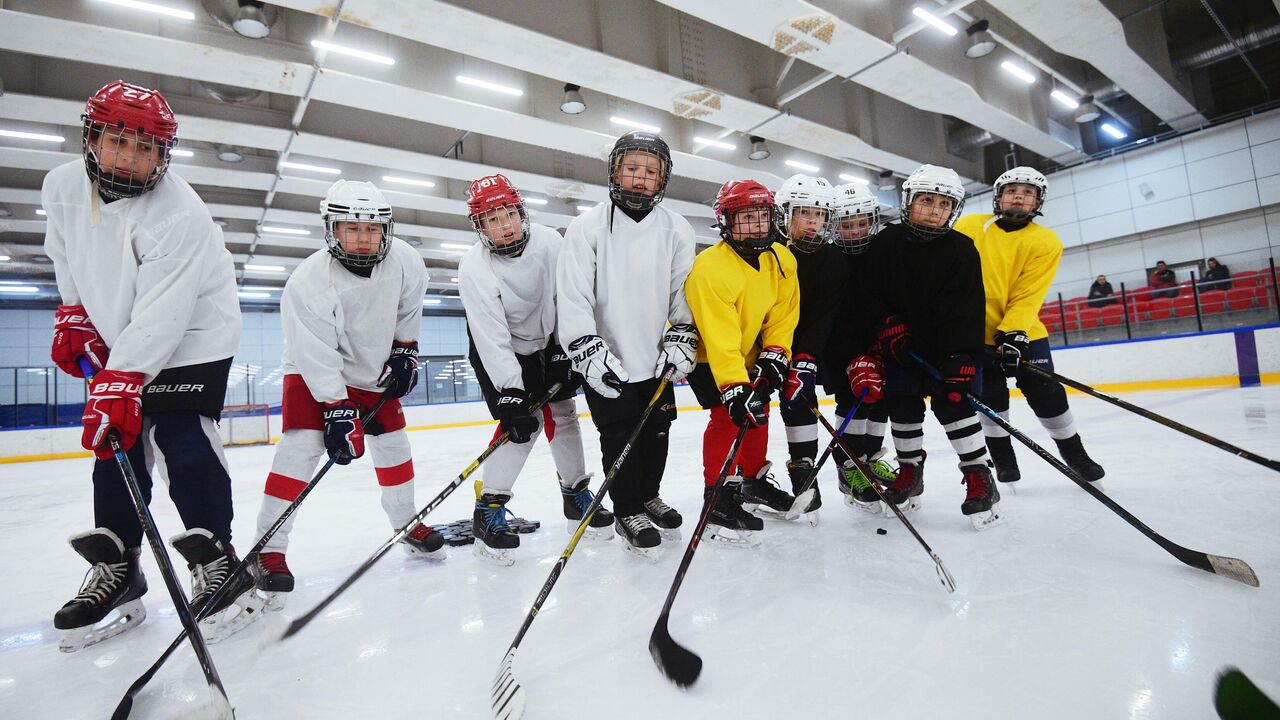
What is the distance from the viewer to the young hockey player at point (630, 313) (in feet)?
6.23

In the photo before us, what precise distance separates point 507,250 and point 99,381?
110cm

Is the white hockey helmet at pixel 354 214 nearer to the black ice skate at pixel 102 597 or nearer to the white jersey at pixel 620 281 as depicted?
the white jersey at pixel 620 281

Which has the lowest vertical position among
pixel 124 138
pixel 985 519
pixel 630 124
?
pixel 985 519

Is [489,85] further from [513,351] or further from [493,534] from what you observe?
[493,534]

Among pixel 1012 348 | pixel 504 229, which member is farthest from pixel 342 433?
pixel 1012 348

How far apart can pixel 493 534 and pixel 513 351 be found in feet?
1.96

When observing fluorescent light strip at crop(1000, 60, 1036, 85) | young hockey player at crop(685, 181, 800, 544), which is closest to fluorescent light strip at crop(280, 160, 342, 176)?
young hockey player at crop(685, 181, 800, 544)

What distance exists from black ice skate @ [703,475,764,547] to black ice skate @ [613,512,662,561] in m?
0.20

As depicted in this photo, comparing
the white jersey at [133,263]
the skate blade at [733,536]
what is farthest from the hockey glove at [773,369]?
the white jersey at [133,263]

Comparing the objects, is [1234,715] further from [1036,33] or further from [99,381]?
[1036,33]

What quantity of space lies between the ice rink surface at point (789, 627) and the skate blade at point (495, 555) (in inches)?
1.3

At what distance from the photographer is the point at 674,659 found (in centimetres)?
109

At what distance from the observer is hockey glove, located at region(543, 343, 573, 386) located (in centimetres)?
214

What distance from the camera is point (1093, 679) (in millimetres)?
982
